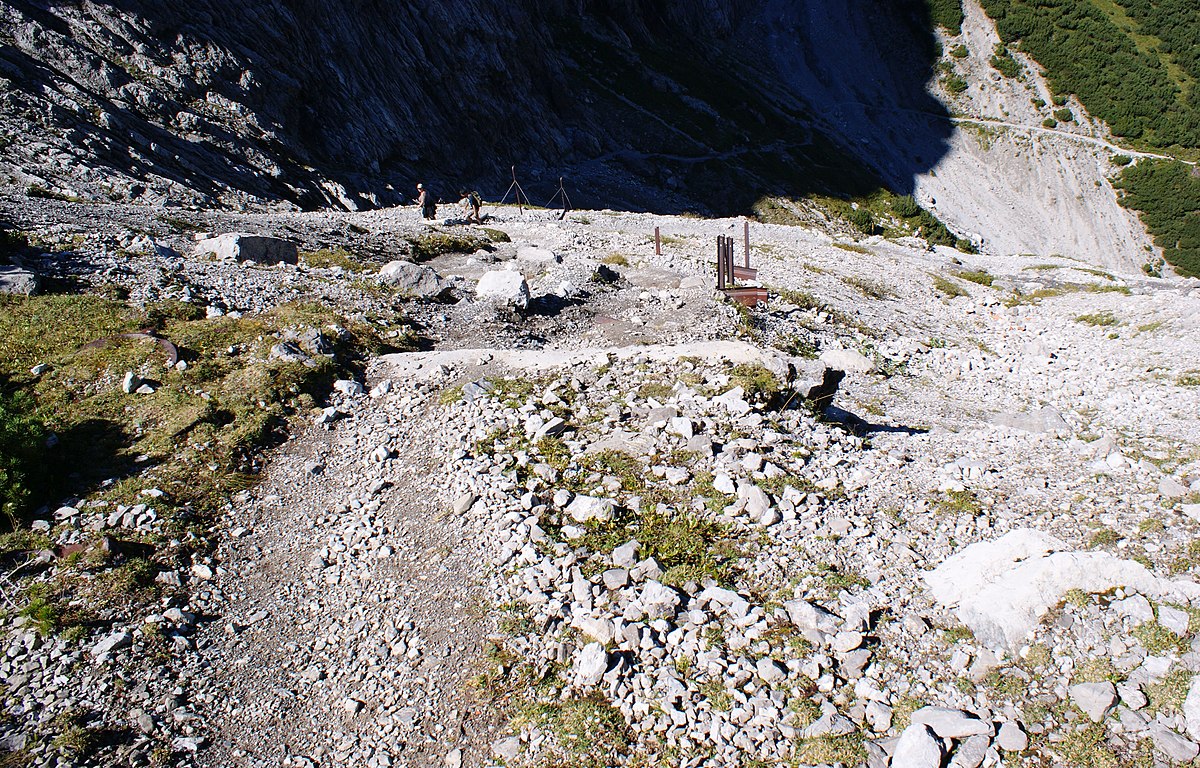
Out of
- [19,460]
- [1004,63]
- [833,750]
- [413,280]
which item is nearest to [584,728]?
[833,750]

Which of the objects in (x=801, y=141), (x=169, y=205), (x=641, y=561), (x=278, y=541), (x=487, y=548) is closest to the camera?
(x=641, y=561)

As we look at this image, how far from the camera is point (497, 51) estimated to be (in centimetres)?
7338

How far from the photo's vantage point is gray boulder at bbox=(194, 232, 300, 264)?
20812 mm

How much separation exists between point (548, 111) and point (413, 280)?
65480 mm

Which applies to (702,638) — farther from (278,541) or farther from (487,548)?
(278,541)

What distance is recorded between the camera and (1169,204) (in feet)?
279

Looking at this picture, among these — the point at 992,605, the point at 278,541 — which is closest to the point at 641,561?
the point at 992,605

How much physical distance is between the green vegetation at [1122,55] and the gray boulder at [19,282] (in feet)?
411

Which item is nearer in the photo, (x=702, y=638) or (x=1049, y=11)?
(x=702, y=638)

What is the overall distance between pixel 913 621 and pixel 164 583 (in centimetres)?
972

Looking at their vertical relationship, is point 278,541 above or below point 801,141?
Answer: below

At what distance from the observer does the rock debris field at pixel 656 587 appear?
261 inches

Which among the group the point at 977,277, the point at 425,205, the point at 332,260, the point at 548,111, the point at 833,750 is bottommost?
the point at 977,277

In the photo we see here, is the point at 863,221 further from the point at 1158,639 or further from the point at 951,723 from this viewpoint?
the point at 951,723
